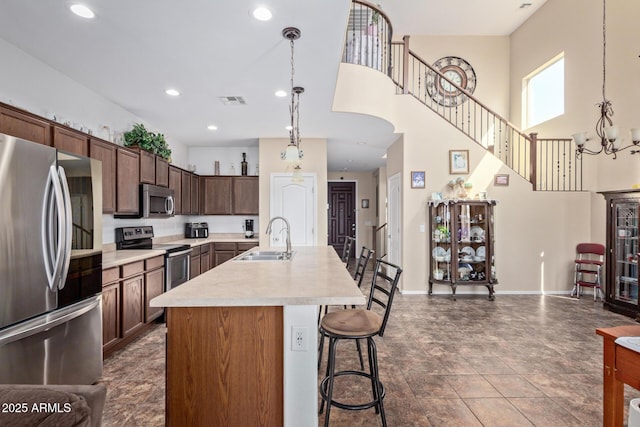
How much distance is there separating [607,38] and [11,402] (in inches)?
286

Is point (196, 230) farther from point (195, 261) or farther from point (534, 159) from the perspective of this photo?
point (534, 159)

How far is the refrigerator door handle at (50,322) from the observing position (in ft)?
6.09

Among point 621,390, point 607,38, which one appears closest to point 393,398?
point 621,390

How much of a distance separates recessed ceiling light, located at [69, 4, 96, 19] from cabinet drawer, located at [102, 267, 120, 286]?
78.8 inches

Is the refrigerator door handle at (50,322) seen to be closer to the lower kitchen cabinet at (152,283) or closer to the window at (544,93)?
the lower kitchen cabinet at (152,283)

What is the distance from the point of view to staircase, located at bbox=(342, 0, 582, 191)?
458cm

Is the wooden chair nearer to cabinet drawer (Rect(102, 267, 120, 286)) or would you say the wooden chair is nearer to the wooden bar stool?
the wooden bar stool

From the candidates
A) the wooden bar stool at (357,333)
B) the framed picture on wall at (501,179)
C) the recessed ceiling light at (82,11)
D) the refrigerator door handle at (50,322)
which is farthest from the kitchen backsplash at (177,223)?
the framed picture on wall at (501,179)

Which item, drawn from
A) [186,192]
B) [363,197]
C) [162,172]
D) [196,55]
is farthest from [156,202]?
[363,197]

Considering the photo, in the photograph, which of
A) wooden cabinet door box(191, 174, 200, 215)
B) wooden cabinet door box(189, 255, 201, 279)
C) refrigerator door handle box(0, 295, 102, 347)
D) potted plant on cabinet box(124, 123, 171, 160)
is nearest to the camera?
refrigerator door handle box(0, 295, 102, 347)

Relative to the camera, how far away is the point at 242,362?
167 centimetres

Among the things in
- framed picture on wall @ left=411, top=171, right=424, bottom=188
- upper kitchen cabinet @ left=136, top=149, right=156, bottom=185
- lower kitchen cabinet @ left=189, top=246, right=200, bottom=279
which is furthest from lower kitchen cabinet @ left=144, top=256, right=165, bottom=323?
framed picture on wall @ left=411, top=171, right=424, bottom=188

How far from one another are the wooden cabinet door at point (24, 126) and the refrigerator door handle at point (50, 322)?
1.30 metres

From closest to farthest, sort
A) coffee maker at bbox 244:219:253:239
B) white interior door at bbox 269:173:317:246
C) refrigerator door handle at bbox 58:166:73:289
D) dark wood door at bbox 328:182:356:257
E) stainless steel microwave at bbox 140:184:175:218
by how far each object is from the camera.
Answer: refrigerator door handle at bbox 58:166:73:289 < stainless steel microwave at bbox 140:184:175:218 < white interior door at bbox 269:173:317:246 < coffee maker at bbox 244:219:253:239 < dark wood door at bbox 328:182:356:257
